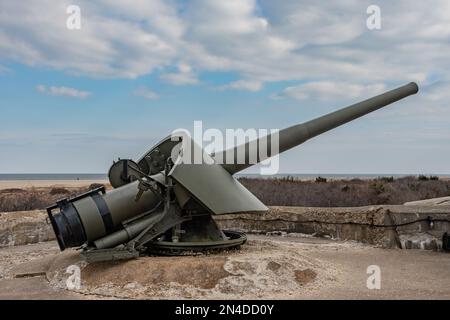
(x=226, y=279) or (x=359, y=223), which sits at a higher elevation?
(x=359, y=223)

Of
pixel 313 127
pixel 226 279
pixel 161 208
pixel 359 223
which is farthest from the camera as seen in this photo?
pixel 359 223

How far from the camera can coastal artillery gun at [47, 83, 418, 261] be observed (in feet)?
22.8

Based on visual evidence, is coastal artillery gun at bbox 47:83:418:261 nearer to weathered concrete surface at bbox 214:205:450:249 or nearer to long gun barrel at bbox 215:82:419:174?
long gun barrel at bbox 215:82:419:174

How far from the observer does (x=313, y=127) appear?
8.30 meters

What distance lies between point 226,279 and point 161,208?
5.76ft

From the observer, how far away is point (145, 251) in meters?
7.58

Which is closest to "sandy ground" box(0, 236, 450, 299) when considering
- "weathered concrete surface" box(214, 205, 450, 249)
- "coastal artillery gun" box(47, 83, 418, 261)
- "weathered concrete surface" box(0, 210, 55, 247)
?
"coastal artillery gun" box(47, 83, 418, 261)

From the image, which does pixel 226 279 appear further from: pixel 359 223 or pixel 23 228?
pixel 23 228

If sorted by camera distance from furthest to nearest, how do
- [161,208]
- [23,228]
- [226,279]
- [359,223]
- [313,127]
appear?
1. [23,228]
2. [359,223]
3. [313,127]
4. [161,208]
5. [226,279]

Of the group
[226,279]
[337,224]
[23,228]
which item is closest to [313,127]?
[226,279]

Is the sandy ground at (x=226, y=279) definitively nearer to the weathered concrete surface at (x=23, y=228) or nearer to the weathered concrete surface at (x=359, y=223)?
the weathered concrete surface at (x=359, y=223)

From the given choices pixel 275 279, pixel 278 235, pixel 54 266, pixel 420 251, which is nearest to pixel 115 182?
pixel 54 266
